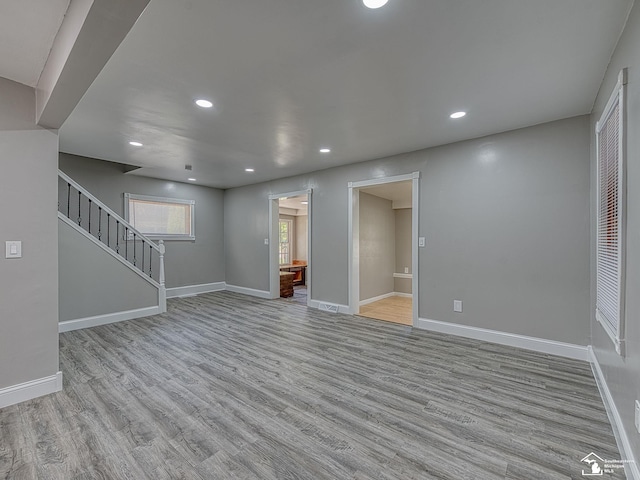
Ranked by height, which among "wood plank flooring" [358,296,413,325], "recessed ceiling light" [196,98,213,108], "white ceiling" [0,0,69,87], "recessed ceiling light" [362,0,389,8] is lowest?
"wood plank flooring" [358,296,413,325]

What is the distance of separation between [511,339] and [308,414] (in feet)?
8.88

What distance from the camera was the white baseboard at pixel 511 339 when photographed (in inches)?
125

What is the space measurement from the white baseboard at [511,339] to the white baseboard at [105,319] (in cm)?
438

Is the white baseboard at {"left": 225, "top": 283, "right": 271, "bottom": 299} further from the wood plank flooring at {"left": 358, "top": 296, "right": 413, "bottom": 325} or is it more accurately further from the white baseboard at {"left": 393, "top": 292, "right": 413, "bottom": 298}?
the white baseboard at {"left": 393, "top": 292, "right": 413, "bottom": 298}

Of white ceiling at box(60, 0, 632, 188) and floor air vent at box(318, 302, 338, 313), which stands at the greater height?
white ceiling at box(60, 0, 632, 188)

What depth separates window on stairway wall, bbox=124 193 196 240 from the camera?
604cm

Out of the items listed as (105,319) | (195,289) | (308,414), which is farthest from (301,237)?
(308,414)

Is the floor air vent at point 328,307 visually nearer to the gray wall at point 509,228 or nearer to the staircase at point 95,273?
the gray wall at point 509,228

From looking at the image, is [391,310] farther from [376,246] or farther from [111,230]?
[111,230]

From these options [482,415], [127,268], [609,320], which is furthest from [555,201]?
[127,268]

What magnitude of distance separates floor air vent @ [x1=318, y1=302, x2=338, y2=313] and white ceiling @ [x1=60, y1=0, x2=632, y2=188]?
280cm

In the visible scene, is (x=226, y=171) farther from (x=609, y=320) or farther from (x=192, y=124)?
(x=609, y=320)

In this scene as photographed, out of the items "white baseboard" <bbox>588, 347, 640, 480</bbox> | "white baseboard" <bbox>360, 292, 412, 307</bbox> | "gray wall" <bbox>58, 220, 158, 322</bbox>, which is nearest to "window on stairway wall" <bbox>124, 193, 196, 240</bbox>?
"gray wall" <bbox>58, 220, 158, 322</bbox>

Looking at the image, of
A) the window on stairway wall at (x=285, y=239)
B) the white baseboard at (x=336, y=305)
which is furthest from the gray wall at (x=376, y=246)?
the window on stairway wall at (x=285, y=239)
